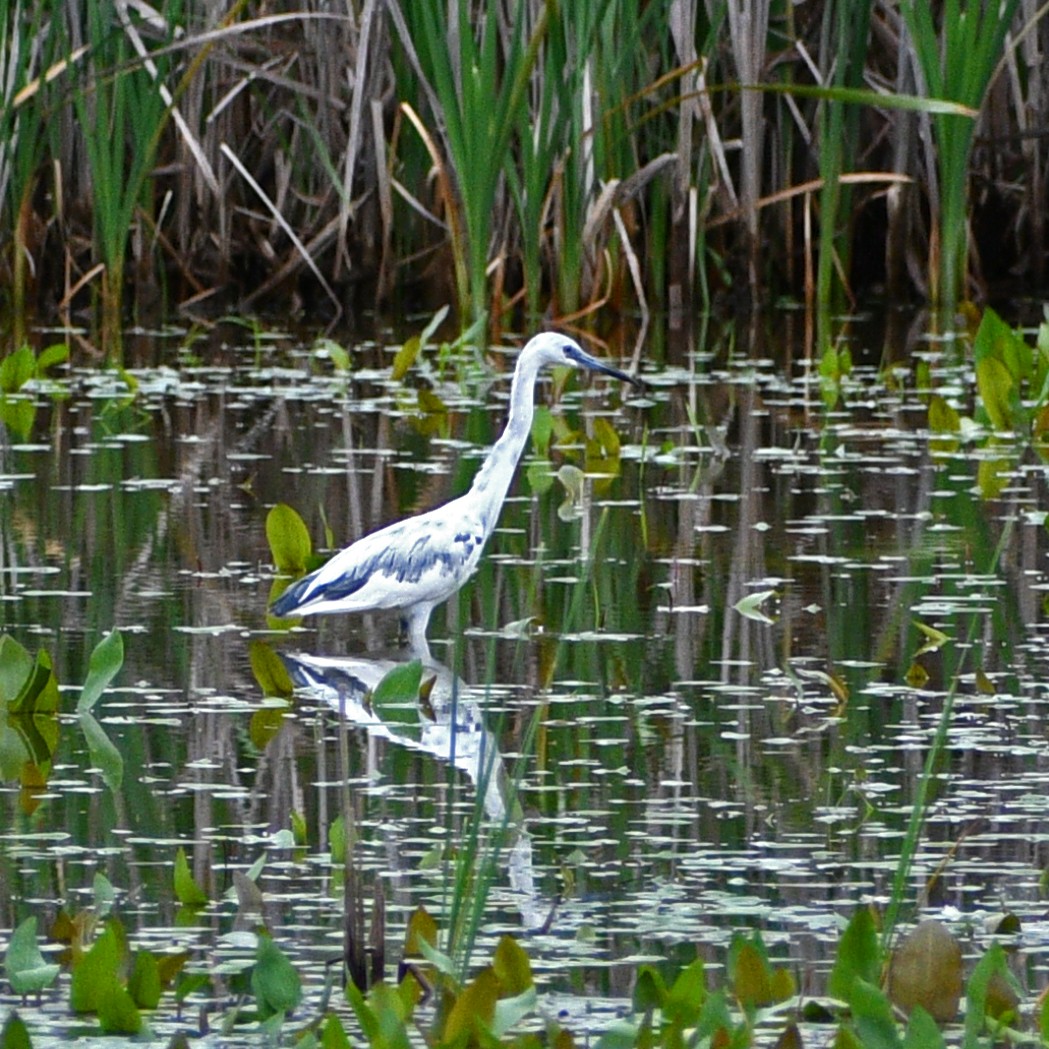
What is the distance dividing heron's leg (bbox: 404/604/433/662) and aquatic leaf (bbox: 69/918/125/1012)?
7.77 ft

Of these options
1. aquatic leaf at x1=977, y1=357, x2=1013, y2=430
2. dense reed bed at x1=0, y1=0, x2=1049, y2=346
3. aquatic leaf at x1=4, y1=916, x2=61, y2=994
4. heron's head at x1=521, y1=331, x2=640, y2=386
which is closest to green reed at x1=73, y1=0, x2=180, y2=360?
dense reed bed at x1=0, y1=0, x2=1049, y2=346

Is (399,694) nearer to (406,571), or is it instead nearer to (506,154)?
(406,571)

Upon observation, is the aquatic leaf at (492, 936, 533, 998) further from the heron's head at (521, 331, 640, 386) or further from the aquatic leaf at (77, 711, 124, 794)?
the heron's head at (521, 331, 640, 386)

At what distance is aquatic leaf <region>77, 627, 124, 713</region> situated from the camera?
181 inches

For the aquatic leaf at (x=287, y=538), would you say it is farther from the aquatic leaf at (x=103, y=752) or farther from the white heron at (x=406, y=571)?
the aquatic leaf at (x=103, y=752)

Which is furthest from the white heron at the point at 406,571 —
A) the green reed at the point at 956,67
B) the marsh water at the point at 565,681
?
the green reed at the point at 956,67

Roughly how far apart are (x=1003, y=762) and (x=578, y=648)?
3.80 feet

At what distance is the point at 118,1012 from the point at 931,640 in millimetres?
2593

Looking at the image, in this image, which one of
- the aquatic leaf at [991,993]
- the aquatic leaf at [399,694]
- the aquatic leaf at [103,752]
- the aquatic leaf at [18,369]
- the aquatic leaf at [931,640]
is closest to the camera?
the aquatic leaf at [991,993]

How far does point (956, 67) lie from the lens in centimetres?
1030

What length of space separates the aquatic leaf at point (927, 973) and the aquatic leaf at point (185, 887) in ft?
3.25

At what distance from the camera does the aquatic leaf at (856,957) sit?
3.06 metres

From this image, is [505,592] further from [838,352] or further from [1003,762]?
[838,352]

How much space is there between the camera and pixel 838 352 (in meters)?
10.0
